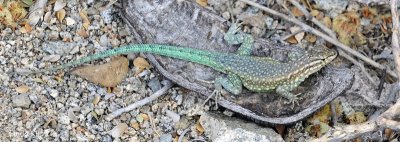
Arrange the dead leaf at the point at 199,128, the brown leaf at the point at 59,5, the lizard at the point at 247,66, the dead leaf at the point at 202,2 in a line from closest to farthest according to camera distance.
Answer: the lizard at the point at 247,66
the dead leaf at the point at 199,128
the brown leaf at the point at 59,5
the dead leaf at the point at 202,2

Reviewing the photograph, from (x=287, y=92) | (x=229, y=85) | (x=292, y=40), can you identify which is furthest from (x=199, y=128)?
(x=292, y=40)

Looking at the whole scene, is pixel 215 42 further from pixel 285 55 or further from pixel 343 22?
pixel 343 22

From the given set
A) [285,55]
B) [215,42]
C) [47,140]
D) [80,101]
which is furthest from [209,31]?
[47,140]

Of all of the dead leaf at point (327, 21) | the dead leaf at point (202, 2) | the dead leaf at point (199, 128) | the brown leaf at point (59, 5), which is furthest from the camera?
the dead leaf at point (327, 21)

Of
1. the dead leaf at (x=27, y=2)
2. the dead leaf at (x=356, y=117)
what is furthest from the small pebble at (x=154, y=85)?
the dead leaf at (x=356, y=117)

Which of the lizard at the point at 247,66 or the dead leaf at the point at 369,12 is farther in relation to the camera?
the dead leaf at the point at 369,12

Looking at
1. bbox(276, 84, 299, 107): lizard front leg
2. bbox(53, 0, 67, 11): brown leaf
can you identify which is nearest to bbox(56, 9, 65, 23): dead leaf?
bbox(53, 0, 67, 11): brown leaf

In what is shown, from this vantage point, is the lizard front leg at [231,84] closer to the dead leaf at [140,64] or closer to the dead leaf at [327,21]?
the dead leaf at [140,64]
